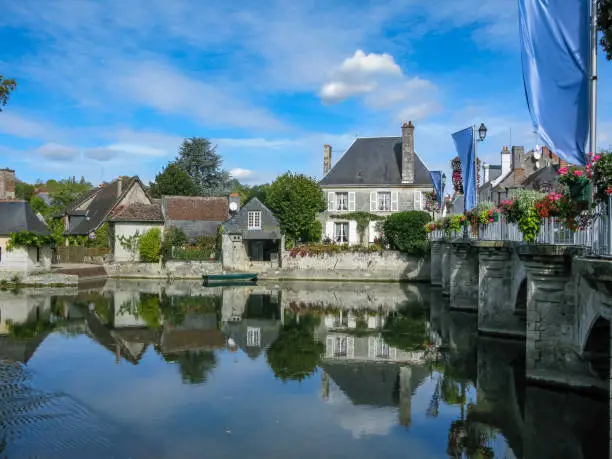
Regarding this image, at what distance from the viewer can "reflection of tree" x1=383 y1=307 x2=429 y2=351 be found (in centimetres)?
1745

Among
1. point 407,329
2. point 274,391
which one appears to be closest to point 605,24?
point 274,391

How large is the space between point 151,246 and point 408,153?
1932 centimetres

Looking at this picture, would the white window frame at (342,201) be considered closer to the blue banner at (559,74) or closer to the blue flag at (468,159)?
the blue flag at (468,159)

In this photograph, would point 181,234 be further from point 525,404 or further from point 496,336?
point 525,404

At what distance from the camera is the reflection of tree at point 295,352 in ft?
45.7

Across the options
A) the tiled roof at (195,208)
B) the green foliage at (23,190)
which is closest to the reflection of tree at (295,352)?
the tiled roof at (195,208)

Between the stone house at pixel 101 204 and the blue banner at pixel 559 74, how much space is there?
36.1 metres

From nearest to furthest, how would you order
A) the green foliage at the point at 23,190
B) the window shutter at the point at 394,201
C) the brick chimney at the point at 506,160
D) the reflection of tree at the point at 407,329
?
the reflection of tree at the point at 407,329, the window shutter at the point at 394,201, the brick chimney at the point at 506,160, the green foliage at the point at 23,190

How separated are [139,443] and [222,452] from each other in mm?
1427

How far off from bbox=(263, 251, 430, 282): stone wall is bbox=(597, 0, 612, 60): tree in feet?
88.2

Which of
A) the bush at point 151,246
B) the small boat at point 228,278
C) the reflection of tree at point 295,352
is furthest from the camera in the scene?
the bush at point 151,246

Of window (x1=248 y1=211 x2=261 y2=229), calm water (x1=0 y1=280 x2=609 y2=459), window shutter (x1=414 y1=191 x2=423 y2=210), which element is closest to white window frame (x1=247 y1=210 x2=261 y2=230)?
window (x1=248 y1=211 x2=261 y2=229)

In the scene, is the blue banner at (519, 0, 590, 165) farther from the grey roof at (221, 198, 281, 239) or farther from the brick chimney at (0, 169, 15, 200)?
the brick chimney at (0, 169, 15, 200)

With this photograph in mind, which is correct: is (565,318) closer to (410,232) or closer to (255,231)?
(410,232)
